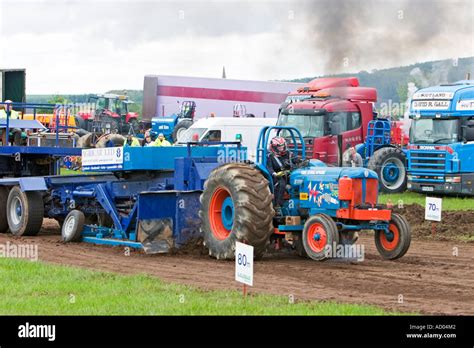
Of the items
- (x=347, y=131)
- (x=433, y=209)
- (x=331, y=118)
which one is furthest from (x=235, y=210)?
(x=347, y=131)

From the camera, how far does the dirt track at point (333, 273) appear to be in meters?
11.5

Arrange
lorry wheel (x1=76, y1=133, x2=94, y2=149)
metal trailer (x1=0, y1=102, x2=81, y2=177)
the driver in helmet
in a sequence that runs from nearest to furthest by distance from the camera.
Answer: the driver in helmet → metal trailer (x1=0, y1=102, x2=81, y2=177) → lorry wheel (x1=76, y1=133, x2=94, y2=149)

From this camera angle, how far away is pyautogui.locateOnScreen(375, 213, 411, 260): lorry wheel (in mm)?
14703

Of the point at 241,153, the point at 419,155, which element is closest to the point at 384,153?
the point at 419,155

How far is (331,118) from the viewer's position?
2884cm

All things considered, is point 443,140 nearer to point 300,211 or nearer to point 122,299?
point 300,211

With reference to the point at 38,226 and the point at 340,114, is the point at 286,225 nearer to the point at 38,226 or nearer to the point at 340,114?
the point at 38,226

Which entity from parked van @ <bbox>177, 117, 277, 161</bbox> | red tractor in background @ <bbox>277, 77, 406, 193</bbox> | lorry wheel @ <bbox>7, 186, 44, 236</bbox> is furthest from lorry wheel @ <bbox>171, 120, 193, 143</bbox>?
lorry wheel @ <bbox>7, 186, 44, 236</bbox>

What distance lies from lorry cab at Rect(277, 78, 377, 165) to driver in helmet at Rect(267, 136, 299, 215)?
12214 millimetres

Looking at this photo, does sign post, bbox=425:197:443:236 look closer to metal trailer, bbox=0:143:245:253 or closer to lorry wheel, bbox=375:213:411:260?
lorry wheel, bbox=375:213:411:260

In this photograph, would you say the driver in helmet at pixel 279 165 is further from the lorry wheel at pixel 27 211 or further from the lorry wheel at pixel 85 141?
the lorry wheel at pixel 85 141

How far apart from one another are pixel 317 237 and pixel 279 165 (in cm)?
132

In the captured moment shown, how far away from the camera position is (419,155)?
27.2 metres

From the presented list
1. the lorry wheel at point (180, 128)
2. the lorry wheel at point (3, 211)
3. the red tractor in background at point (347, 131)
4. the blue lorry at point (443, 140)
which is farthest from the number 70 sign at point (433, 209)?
the lorry wheel at point (180, 128)
